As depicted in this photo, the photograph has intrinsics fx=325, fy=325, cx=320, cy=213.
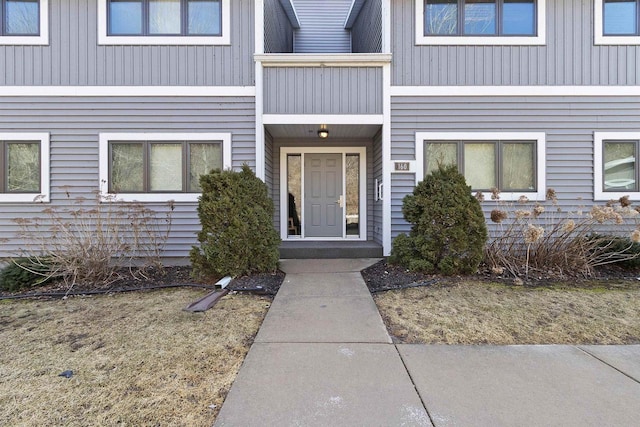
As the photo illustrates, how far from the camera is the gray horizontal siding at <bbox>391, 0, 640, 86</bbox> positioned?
20.1ft

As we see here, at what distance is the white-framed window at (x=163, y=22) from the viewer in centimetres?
602

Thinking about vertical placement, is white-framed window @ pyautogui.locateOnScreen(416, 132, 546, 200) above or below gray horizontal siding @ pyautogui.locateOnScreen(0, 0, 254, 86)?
below

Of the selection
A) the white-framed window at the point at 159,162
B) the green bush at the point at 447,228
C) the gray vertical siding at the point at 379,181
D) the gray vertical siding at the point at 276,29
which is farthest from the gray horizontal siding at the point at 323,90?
the green bush at the point at 447,228

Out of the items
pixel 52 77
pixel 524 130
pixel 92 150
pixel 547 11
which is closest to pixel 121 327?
pixel 92 150

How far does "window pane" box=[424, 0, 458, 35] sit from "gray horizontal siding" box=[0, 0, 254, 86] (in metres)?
3.33

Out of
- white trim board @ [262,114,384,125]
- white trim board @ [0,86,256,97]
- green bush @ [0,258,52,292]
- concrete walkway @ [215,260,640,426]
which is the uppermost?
white trim board @ [0,86,256,97]

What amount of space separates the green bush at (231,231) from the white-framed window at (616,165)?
630 centimetres

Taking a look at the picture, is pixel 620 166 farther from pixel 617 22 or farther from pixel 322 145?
pixel 322 145

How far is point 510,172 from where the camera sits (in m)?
6.26

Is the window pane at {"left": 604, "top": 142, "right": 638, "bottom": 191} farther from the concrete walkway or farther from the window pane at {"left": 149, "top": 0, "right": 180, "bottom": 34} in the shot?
the window pane at {"left": 149, "top": 0, "right": 180, "bottom": 34}

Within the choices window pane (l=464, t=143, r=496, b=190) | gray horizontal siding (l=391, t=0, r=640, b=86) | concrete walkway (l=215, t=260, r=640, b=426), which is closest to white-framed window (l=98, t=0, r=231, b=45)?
gray horizontal siding (l=391, t=0, r=640, b=86)

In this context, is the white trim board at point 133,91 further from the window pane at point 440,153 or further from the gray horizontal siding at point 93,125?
the window pane at point 440,153

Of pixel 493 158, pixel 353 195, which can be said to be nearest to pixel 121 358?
pixel 353 195

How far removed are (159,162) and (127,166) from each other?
0.61 meters
